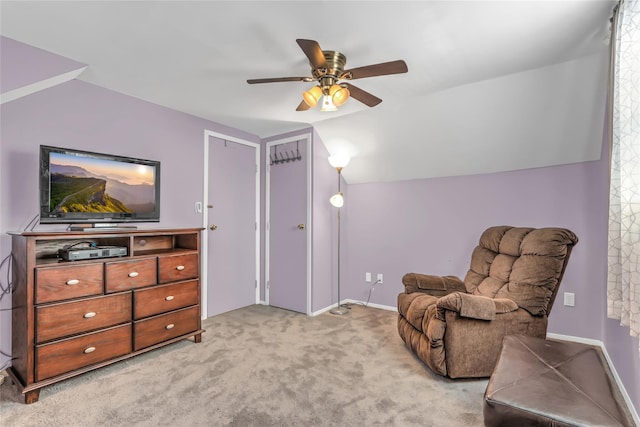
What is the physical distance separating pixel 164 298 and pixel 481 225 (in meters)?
3.09

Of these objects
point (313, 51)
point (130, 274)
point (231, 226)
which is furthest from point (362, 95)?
point (231, 226)

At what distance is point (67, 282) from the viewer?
2.05 m

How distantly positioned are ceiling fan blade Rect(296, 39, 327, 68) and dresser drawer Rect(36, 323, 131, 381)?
7.50 feet

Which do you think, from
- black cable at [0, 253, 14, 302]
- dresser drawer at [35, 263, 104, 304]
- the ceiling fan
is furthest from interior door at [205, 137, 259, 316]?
the ceiling fan

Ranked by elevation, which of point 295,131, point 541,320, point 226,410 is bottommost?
point 226,410

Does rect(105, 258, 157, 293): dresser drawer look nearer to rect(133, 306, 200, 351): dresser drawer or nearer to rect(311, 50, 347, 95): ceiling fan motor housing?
rect(133, 306, 200, 351): dresser drawer

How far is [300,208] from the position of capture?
12.2 ft

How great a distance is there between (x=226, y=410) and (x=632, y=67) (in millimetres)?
2728

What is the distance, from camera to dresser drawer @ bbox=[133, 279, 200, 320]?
7.85 feet

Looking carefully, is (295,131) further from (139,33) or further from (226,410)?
(226,410)

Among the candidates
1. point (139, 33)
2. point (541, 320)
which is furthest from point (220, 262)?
point (541, 320)

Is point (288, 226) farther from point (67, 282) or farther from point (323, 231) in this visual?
point (67, 282)

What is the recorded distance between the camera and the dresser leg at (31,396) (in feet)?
6.07

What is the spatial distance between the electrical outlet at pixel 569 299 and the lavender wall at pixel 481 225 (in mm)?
34
